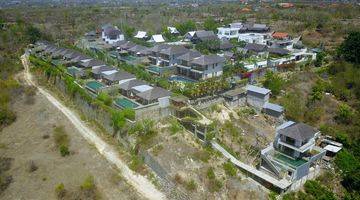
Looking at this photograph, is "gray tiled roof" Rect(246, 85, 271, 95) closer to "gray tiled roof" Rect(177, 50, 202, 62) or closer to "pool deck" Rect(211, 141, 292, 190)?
"gray tiled roof" Rect(177, 50, 202, 62)

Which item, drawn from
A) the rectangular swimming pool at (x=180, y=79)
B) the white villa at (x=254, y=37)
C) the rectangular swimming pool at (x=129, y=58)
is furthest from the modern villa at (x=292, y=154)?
the white villa at (x=254, y=37)

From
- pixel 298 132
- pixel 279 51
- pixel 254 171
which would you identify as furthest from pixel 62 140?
pixel 279 51

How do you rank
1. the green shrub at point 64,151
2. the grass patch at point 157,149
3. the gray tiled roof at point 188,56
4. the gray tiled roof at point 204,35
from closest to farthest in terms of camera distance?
the grass patch at point 157,149 < the green shrub at point 64,151 < the gray tiled roof at point 188,56 < the gray tiled roof at point 204,35

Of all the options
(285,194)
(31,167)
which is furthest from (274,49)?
(31,167)

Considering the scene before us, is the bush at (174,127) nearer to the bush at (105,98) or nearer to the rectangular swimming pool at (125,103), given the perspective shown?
the rectangular swimming pool at (125,103)

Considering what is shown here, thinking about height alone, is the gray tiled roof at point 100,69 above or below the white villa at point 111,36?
below

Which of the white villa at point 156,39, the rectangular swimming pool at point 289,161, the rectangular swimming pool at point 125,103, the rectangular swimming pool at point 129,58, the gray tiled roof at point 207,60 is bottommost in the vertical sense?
the rectangular swimming pool at point 289,161

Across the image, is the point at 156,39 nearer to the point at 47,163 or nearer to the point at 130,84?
the point at 130,84

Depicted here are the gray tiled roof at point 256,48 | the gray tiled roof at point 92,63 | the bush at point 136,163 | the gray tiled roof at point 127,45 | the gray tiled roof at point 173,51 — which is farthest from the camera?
the gray tiled roof at point 127,45
